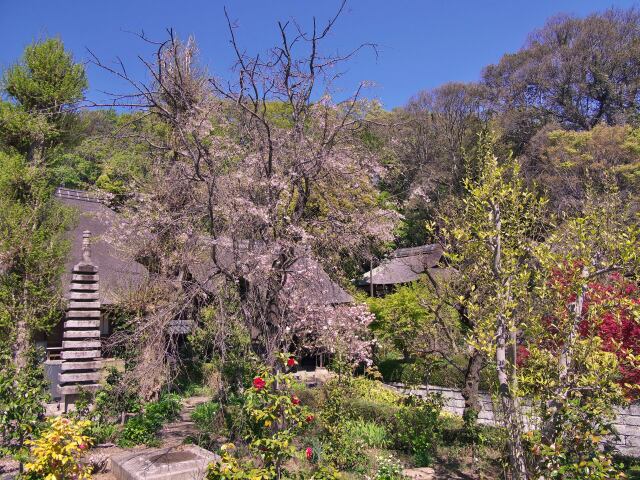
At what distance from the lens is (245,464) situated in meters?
4.28

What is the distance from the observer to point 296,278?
25.8 ft

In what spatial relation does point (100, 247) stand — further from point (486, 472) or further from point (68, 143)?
point (486, 472)

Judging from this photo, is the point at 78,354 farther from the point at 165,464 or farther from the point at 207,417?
the point at 165,464

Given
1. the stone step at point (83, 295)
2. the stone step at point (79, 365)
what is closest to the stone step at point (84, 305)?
the stone step at point (83, 295)

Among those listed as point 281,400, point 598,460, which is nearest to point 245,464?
point 281,400

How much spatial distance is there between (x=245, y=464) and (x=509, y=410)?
2528 millimetres

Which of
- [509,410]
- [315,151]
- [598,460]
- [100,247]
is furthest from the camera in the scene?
[100,247]

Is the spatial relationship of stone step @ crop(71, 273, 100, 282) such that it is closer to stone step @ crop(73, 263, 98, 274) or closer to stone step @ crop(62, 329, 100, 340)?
stone step @ crop(73, 263, 98, 274)

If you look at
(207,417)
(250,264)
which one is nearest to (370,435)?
(207,417)

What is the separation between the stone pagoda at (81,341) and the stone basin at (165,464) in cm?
223

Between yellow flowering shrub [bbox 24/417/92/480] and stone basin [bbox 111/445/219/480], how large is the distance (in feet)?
4.44

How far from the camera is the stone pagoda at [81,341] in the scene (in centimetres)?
891

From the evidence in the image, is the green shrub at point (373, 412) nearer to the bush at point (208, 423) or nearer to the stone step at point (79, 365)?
the bush at point (208, 423)

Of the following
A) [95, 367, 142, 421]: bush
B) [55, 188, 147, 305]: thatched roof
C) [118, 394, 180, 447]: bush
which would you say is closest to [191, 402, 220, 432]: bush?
[118, 394, 180, 447]: bush
